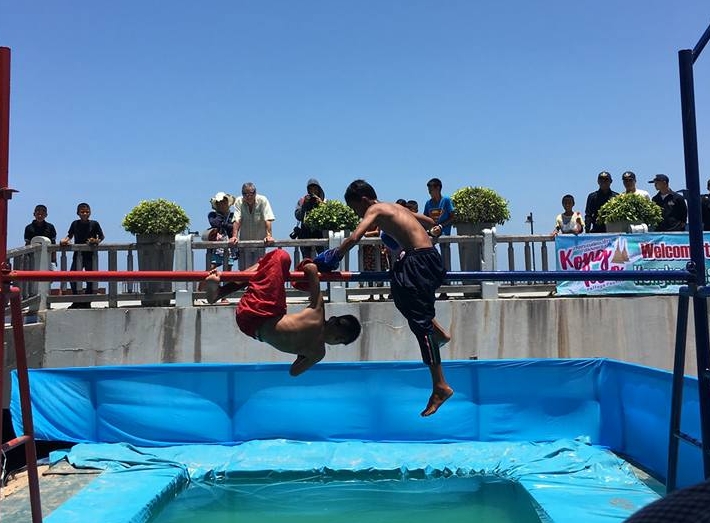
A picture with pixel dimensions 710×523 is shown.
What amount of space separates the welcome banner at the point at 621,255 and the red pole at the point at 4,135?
784cm

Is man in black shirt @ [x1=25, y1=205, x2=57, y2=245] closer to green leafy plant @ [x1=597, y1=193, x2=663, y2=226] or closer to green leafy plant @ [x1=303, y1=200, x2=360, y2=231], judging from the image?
green leafy plant @ [x1=303, y1=200, x2=360, y2=231]

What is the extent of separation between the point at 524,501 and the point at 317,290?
4042 mm

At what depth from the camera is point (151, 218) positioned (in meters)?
9.46

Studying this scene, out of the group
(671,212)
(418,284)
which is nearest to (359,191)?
(418,284)

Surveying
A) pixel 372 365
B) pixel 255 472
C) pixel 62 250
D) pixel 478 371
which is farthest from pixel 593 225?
pixel 62 250

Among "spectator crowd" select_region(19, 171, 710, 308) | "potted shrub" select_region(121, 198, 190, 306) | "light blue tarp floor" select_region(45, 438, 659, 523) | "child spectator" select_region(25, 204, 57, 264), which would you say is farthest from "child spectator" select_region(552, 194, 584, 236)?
"child spectator" select_region(25, 204, 57, 264)

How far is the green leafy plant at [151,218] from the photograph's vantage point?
31.0 ft

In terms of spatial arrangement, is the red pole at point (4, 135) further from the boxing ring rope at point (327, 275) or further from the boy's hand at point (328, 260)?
the boy's hand at point (328, 260)

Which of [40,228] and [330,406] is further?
[40,228]

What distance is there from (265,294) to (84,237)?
663 centimetres

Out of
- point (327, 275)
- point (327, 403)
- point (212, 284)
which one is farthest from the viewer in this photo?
point (327, 403)

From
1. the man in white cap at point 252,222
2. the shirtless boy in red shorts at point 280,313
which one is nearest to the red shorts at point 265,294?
the shirtless boy in red shorts at point 280,313

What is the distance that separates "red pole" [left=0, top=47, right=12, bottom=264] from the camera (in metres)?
3.60

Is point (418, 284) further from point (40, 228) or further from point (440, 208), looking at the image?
point (40, 228)
